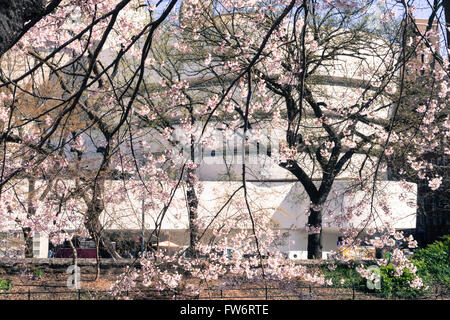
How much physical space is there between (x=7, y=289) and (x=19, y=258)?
1856mm

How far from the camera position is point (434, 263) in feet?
38.5

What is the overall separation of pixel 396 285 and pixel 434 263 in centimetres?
200

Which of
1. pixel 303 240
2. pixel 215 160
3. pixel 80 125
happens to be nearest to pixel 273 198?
pixel 215 160

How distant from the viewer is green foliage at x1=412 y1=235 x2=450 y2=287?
35.7ft

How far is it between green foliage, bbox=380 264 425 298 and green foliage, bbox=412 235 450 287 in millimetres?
706

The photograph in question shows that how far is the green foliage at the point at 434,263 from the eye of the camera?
10883 mm

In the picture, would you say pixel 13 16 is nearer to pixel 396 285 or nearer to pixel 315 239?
pixel 396 285

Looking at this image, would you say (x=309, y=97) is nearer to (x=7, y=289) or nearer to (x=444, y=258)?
(x=444, y=258)

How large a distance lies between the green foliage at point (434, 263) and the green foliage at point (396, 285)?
2.31 ft

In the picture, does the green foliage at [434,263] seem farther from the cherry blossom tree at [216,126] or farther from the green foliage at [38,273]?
the green foliage at [38,273]

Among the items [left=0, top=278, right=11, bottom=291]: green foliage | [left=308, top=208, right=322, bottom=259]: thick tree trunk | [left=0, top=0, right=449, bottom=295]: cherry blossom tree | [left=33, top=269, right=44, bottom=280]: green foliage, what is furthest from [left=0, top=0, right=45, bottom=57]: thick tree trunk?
[left=308, top=208, right=322, bottom=259]: thick tree trunk

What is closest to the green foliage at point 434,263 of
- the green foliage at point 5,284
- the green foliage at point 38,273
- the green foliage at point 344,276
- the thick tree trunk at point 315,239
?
the green foliage at point 344,276

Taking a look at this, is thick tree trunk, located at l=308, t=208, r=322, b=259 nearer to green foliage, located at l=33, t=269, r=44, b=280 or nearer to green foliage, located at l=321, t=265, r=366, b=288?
green foliage, located at l=321, t=265, r=366, b=288

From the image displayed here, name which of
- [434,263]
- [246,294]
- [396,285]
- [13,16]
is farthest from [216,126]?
[13,16]
